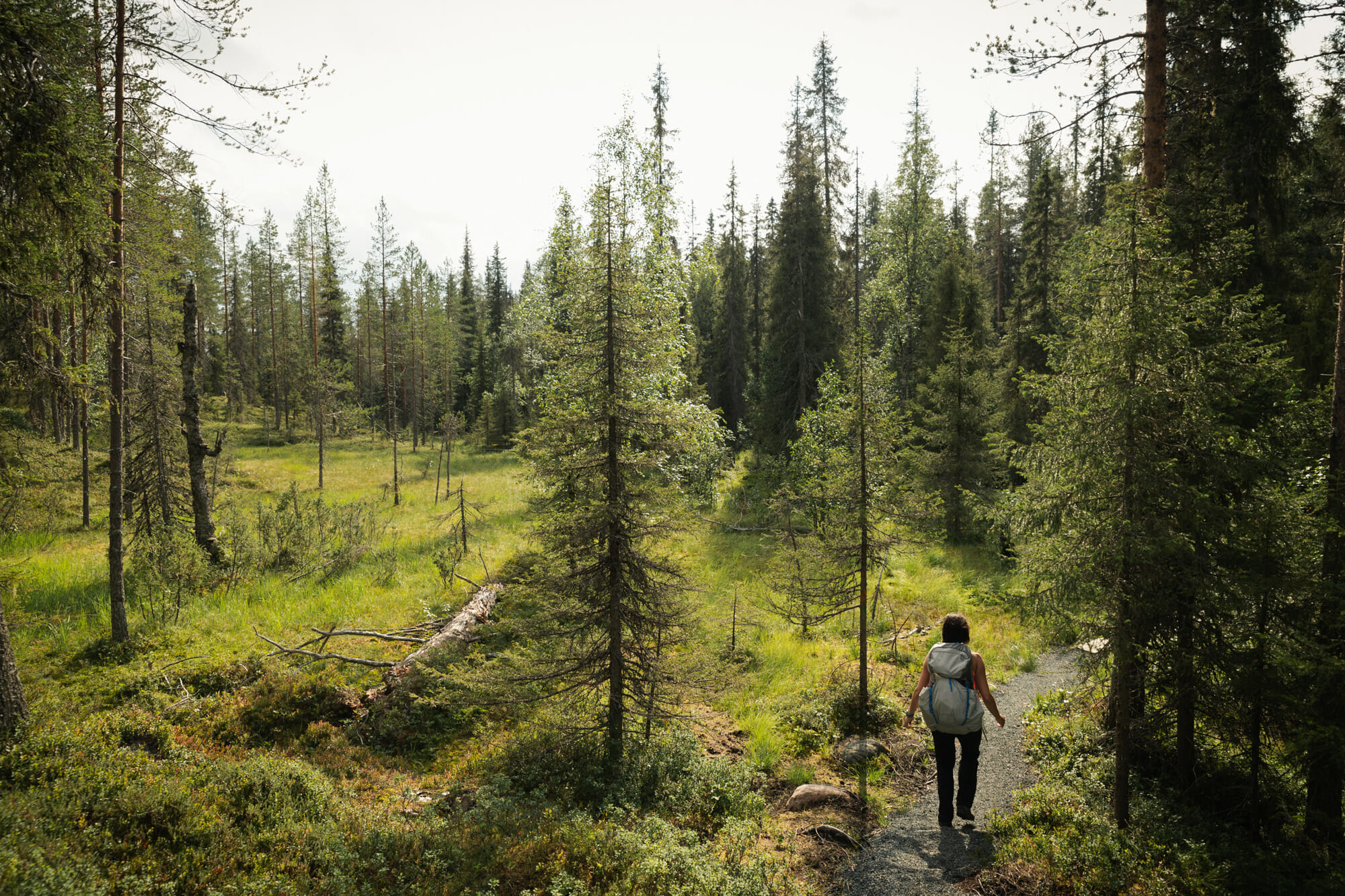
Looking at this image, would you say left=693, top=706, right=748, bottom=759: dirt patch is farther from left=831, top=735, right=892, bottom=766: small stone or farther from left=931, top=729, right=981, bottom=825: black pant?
left=931, top=729, right=981, bottom=825: black pant

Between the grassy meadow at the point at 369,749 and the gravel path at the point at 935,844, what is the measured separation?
0.38m

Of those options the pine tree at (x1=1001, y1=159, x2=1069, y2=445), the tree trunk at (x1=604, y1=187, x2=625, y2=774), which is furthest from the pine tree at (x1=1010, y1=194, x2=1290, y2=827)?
the pine tree at (x1=1001, y1=159, x2=1069, y2=445)

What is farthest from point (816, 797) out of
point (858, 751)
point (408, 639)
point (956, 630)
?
point (408, 639)

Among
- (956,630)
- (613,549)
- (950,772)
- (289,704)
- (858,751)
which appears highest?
(613,549)

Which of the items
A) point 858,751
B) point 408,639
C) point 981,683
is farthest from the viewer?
point 408,639

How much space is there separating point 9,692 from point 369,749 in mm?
4050

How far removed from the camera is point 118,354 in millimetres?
9828

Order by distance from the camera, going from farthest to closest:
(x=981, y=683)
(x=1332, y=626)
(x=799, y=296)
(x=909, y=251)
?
1. (x=909, y=251)
2. (x=799, y=296)
3. (x=981, y=683)
4. (x=1332, y=626)

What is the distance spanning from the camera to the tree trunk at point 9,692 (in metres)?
6.68

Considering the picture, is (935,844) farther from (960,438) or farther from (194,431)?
(960,438)

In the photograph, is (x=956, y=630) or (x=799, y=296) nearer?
(x=956, y=630)

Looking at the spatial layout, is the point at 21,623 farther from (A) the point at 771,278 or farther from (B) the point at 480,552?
(A) the point at 771,278

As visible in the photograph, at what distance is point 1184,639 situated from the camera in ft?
21.3

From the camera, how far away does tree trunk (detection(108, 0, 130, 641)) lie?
9398 mm
